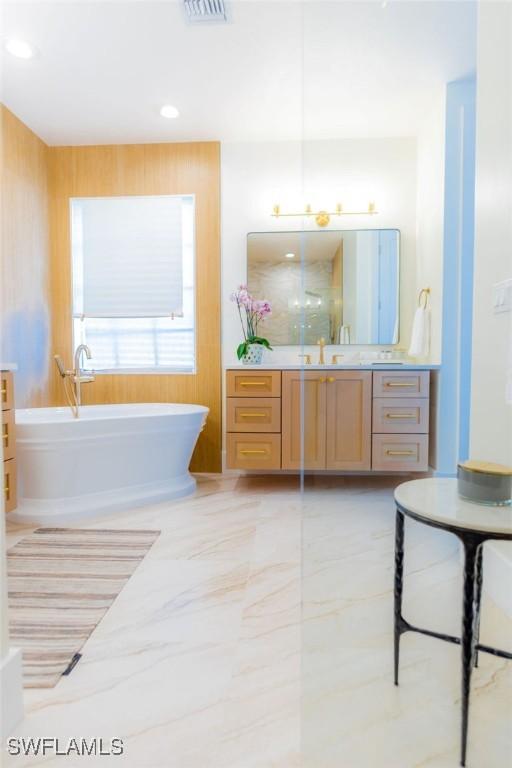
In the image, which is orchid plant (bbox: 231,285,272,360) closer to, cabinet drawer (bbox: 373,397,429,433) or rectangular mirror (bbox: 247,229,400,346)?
rectangular mirror (bbox: 247,229,400,346)

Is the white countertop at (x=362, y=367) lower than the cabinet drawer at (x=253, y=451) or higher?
higher

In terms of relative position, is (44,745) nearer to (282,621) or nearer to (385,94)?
(282,621)

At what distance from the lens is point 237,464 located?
9.59 feet

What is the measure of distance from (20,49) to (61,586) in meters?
2.67

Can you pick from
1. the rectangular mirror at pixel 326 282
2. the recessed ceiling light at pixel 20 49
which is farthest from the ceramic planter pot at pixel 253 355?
the recessed ceiling light at pixel 20 49

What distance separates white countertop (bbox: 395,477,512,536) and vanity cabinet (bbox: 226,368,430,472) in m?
0.29

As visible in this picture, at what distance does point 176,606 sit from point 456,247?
1.68 meters

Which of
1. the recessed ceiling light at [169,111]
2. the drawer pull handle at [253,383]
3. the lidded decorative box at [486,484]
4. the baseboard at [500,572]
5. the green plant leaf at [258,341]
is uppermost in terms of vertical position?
the recessed ceiling light at [169,111]

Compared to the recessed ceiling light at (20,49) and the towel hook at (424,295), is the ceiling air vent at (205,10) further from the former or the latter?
the towel hook at (424,295)

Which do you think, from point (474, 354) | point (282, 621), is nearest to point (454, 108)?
point (474, 354)

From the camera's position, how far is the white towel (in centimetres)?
176

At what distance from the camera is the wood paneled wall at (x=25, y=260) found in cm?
286

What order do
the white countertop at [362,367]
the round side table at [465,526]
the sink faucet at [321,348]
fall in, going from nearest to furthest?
the round side table at [465,526] < the white countertop at [362,367] < the sink faucet at [321,348]

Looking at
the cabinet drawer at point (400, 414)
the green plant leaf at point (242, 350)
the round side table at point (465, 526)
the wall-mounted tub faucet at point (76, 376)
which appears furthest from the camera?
the green plant leaf at point (242, 350)
